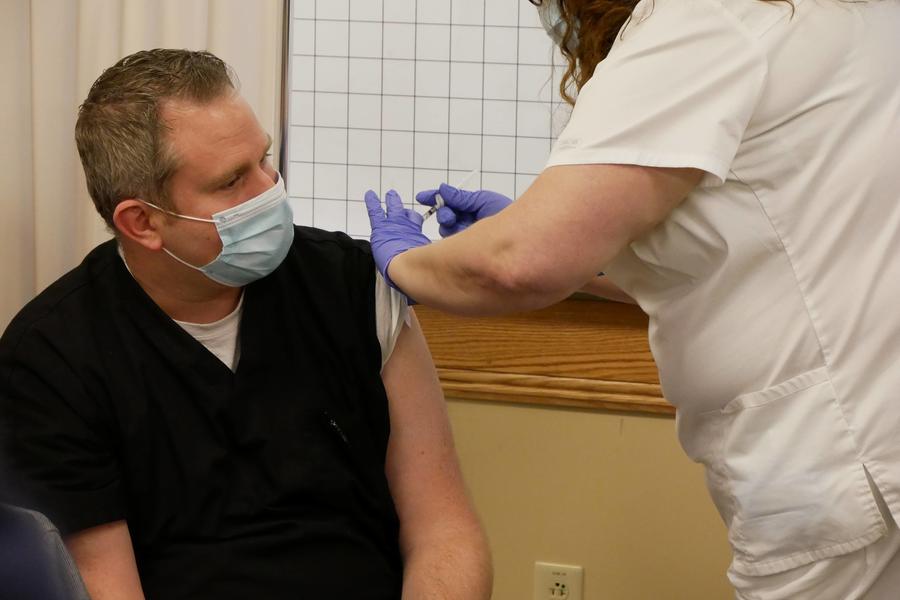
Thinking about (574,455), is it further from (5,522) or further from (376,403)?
(5,522)

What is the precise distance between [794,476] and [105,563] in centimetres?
91

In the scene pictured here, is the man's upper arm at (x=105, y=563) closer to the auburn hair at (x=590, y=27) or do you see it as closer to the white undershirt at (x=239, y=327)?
the white undershirt at (x=239, y=327)

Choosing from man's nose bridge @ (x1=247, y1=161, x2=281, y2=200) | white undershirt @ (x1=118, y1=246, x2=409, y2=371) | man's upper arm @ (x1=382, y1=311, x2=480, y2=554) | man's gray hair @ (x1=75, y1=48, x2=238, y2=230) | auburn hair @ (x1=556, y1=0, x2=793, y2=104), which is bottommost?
man's upper arm @ (x1=382, y1=311, x2=480, y2=554)

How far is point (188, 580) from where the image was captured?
5.37 feet

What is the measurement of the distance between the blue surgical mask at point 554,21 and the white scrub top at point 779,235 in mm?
192

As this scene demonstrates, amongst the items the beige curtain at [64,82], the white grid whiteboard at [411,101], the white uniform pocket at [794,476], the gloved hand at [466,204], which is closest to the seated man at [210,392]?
the gloved hand at [466,204]

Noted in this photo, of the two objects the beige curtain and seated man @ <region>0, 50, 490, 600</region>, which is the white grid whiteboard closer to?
the beige curtain

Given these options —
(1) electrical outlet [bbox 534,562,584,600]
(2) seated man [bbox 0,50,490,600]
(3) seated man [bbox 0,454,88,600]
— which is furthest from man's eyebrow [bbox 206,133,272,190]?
(1) electrical outlet [bbox 534,562,584,600]

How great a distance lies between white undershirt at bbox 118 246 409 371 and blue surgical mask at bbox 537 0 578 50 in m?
0.46

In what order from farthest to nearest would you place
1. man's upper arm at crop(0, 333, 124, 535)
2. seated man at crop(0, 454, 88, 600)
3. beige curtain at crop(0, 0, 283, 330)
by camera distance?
beige curtain at crop(0, 0, 283, 330) → man's upper arm at crop(0, 333, 124, 535) → seated man at crop(0, 454, 88, 600)

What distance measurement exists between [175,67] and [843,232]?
0.94 m

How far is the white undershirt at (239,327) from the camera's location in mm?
1705

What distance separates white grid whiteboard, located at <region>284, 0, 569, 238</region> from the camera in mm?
2375

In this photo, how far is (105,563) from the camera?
156 centimetres
